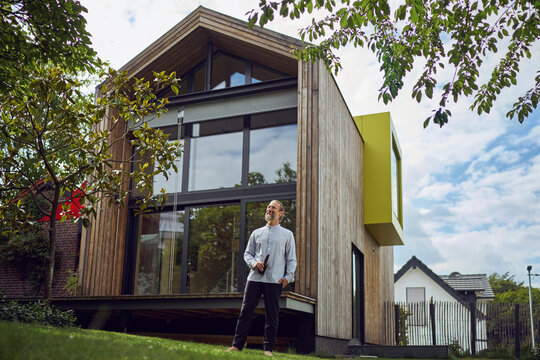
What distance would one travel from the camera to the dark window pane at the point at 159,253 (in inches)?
472

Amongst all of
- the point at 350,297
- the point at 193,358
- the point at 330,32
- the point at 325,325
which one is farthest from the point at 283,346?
the point at 193,358

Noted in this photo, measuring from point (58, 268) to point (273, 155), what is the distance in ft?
21.2

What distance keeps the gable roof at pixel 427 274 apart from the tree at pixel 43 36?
27.0 meters

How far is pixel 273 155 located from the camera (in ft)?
38.7

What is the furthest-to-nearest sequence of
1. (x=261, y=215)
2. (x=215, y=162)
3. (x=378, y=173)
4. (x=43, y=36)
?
(x=378, y=173), (x=215, y=162), (x=261, y=215), (x=43, y=36)

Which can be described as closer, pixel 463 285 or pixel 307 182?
pixel 307 182

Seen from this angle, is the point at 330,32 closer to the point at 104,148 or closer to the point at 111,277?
the point at 104,148

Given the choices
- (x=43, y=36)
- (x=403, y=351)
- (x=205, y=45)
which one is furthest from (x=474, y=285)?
(x=43, y=36)

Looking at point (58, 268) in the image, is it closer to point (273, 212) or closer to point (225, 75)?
point (225, 75)

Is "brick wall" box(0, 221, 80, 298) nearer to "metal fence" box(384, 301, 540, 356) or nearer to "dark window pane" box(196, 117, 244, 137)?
"dark window pane" box(196, 117, 244, 137)

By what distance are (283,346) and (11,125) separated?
19.3ft

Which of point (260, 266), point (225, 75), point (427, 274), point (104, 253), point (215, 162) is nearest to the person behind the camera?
point (260, 266)

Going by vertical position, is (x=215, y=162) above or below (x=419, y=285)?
above

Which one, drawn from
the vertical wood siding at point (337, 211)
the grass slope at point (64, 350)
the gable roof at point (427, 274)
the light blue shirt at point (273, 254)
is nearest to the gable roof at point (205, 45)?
the vertical wood siding at point (337, 211)
